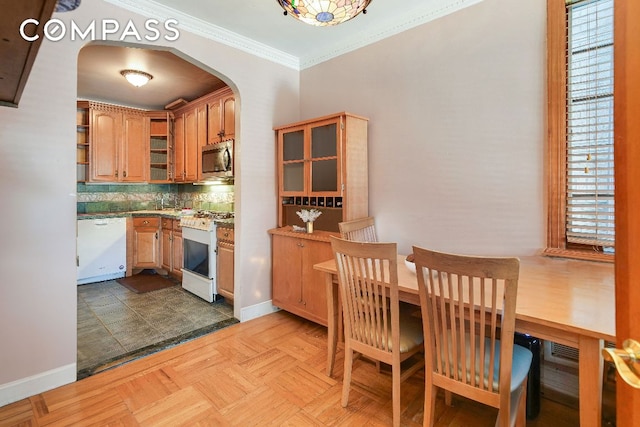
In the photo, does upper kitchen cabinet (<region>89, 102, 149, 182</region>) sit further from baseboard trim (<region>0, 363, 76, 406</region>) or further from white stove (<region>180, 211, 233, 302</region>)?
baseboard trim (<region>0, 363, 76, 406</region>)

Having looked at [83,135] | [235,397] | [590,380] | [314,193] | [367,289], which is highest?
[83,135]

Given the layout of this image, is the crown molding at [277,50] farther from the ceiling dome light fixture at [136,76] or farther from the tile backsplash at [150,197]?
the tile backsplash at [150,197]

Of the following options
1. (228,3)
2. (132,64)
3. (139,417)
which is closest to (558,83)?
(228,3)

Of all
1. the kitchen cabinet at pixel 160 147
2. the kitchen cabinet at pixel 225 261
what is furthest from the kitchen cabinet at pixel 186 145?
the kitchen cabinet at pixel 225 261

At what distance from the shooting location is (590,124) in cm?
188

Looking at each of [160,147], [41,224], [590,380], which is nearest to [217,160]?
[160,147]

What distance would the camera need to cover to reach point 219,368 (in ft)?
7.44

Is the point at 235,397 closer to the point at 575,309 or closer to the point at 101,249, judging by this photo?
the point at 575,309

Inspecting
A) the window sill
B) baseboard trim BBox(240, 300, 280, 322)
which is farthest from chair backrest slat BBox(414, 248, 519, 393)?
baseboard trim BBox(240, 300, 280, 322)

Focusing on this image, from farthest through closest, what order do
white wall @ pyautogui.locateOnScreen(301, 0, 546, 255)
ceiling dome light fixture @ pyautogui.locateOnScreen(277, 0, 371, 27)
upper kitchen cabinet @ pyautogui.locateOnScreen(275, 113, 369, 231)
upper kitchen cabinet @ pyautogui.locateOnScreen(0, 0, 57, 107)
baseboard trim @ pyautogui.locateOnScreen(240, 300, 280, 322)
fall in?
A: baseboard trim @ pyautogui.locateOnScreen(240, 300, 280, 322)
upper kitchen cabinet @ pyautogui.locateOnScreen(275, 113, 369, 231)
white wall @ pyautogui.locateOnScreen(301, 0, 546, 255)
ceiling dome light fixture @ pyautogui.locateOnScreen(277, 0, 371, 27)
upper kitchen cabinet @ pyautogui.locateOnScreen(0, 0, 57, 107)

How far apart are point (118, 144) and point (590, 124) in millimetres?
5363

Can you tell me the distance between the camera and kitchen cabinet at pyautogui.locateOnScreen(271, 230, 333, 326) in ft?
9.16

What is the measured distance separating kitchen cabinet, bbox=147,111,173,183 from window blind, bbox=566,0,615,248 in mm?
4841

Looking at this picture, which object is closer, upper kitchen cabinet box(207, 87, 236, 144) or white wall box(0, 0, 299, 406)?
white wall box(0, 0, 299, 406)
